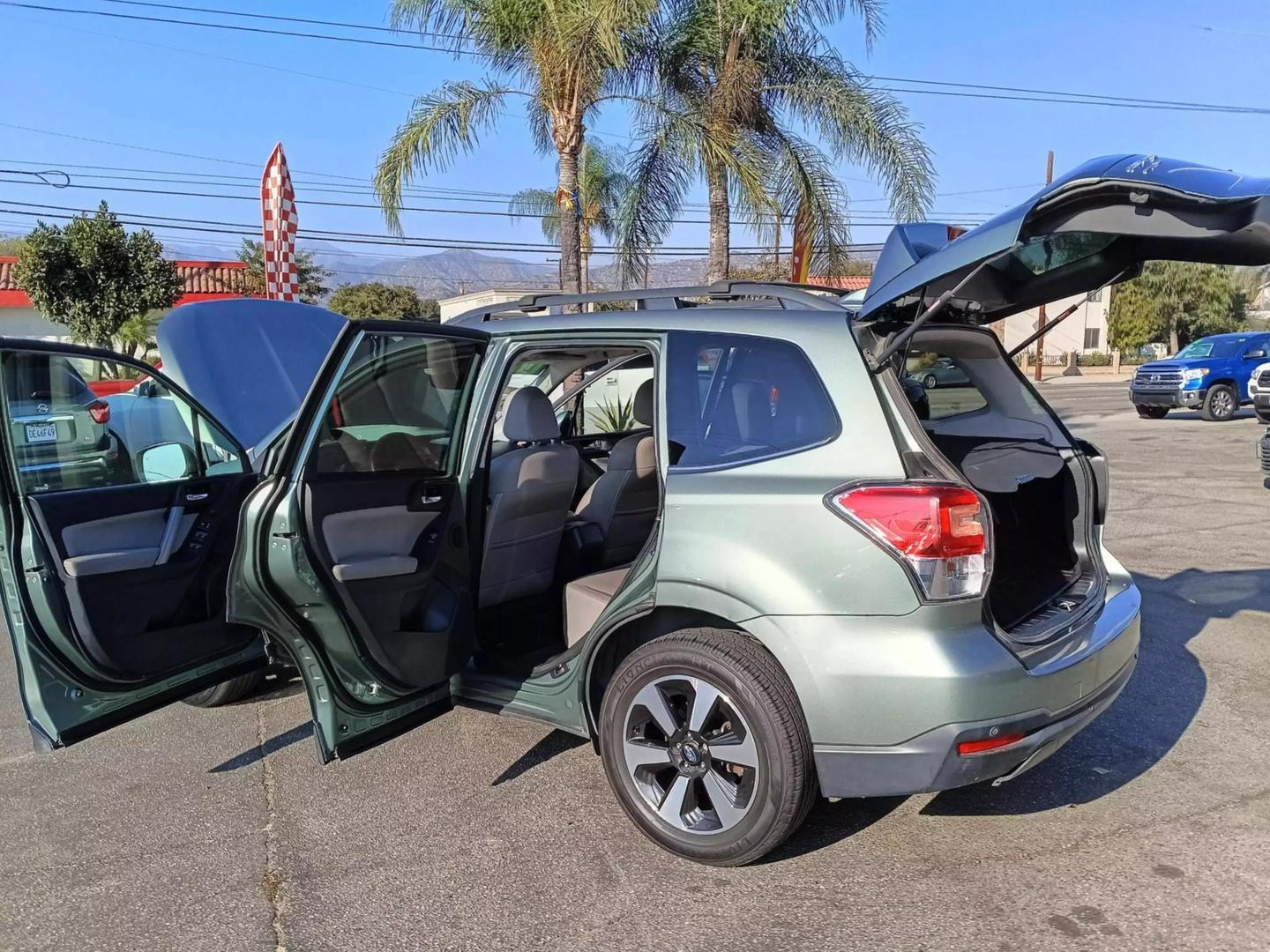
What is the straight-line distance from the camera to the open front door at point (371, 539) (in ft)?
10.7

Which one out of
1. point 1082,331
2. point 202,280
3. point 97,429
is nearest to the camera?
A: point 97,429

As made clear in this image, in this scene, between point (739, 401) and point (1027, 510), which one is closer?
point (739, 401)

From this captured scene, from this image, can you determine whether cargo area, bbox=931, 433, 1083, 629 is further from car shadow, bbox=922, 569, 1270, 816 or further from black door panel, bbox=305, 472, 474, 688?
black door panel, bbox=305, 472, 474, 688

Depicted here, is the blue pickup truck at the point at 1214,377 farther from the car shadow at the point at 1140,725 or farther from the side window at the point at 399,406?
the side window at the point at 399,406

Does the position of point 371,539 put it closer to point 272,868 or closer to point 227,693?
point 272,868

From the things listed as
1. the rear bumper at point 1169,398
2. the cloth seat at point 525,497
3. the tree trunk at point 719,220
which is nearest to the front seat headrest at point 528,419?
the cloth seat at point 525,497

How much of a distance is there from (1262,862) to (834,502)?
6.04ft

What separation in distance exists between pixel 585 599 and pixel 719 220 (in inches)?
431

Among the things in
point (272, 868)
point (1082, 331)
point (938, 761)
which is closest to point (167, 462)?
point (272, 868)

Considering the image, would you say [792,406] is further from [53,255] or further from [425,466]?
[53,255]

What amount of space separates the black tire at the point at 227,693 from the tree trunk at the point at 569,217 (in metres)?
10.2

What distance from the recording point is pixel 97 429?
3.97 m

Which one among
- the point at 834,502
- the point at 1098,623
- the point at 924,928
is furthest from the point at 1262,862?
the point at 834,502

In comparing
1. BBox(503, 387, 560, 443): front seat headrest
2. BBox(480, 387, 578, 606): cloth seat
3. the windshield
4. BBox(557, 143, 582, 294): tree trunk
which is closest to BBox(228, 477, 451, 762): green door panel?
BBox(480, 387, 578, 606): cloth seat
